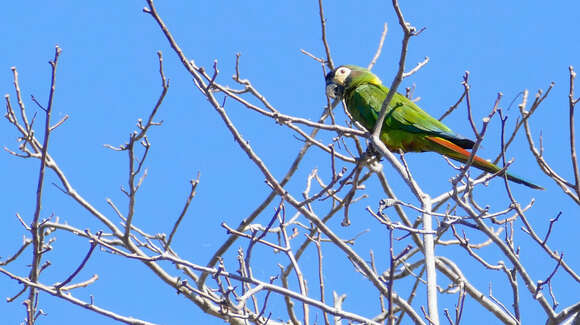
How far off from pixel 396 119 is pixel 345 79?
678 mm

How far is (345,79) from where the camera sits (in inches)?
234

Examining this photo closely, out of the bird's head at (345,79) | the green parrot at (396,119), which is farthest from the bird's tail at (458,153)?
the bird's head at (345,79)

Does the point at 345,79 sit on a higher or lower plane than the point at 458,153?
higher

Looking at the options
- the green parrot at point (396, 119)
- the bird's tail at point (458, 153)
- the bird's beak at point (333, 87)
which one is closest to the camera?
the bird's tail at point (458, 153)

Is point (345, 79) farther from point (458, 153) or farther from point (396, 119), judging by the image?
point (458, 153)

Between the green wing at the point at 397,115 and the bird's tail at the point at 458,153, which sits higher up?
the green wing at the point at 397,115

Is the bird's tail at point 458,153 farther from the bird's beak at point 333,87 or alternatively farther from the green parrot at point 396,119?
the bird's beak at point 333,87

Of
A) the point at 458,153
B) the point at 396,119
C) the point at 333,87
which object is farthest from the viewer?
Answer: the point at 333,87

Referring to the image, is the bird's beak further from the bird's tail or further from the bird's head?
the bird's tail

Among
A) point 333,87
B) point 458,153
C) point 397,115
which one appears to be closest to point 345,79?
point 333,87

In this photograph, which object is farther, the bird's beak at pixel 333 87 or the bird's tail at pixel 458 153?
the bird's beak at pixel 333 87

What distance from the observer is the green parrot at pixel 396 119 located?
17.5ft

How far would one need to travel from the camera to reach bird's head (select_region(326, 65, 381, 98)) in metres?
5.85

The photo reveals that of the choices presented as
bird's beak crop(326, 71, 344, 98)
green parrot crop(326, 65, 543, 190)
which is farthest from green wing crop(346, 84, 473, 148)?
bird's beak crop(326, 71, 344, 98)
